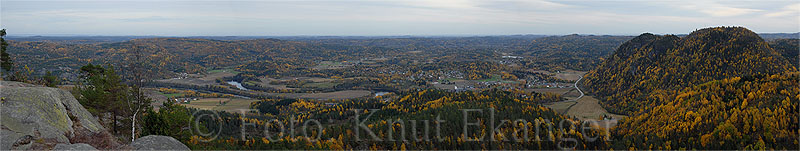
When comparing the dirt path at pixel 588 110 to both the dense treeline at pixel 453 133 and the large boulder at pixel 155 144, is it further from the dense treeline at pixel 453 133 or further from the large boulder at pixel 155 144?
the large boulder at pixel 155 144

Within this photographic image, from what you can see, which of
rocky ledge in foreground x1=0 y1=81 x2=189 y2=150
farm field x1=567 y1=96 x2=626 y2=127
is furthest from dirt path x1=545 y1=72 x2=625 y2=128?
rocky ledge in foreground x1=0 y1=81 x2=189 y2=150

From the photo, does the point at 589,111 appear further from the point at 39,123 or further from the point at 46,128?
the point at 39,123

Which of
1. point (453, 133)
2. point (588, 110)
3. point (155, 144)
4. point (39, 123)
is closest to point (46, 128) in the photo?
point (39, 123)

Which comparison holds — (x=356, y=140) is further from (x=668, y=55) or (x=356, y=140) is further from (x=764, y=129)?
(x=668, y=55)

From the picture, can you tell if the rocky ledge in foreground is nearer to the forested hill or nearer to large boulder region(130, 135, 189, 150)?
large boulder region(130, 135, 189, 150)

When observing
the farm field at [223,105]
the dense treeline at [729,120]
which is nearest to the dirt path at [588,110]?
the dense treeline at [729,120]

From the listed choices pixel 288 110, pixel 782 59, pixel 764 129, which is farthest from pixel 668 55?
pixel 288 110
